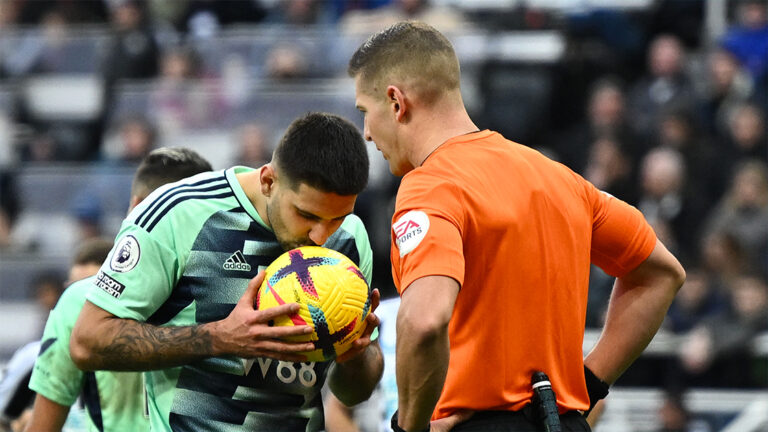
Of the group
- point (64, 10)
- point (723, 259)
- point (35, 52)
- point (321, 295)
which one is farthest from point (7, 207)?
point (321, 295)

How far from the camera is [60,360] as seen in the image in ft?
15.4

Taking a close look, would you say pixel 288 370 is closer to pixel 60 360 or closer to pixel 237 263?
pixel 237 263

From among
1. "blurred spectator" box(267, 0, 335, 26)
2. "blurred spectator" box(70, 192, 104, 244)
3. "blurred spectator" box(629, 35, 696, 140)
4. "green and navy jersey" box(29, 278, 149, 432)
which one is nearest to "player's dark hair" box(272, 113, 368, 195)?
"green and navy jersey" box(29, 278, 149, 432)

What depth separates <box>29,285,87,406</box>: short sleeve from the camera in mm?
4688

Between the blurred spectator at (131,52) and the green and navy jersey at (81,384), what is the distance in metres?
8.24

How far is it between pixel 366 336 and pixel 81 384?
147cm

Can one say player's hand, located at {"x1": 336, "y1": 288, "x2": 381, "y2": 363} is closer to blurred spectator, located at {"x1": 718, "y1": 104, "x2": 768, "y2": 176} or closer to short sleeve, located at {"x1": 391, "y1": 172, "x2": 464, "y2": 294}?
short sleeve, located at {"x1": 391, "y1": 172, "x2": 464, "y2": 294}

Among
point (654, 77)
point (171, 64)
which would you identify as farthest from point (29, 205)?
point (654, 77)

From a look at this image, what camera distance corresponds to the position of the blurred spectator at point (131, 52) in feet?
41.9

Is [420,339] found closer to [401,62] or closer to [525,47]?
[401,62]

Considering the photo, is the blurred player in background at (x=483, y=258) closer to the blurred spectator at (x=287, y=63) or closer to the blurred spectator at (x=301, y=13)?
the blurred spectator at (x=287, y=63)

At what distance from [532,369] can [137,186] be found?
2156 mm

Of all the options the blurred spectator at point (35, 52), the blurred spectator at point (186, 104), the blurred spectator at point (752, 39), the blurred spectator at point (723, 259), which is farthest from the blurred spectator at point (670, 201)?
the blurred spectator at point (35, 52)

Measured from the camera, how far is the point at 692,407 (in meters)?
8.88
